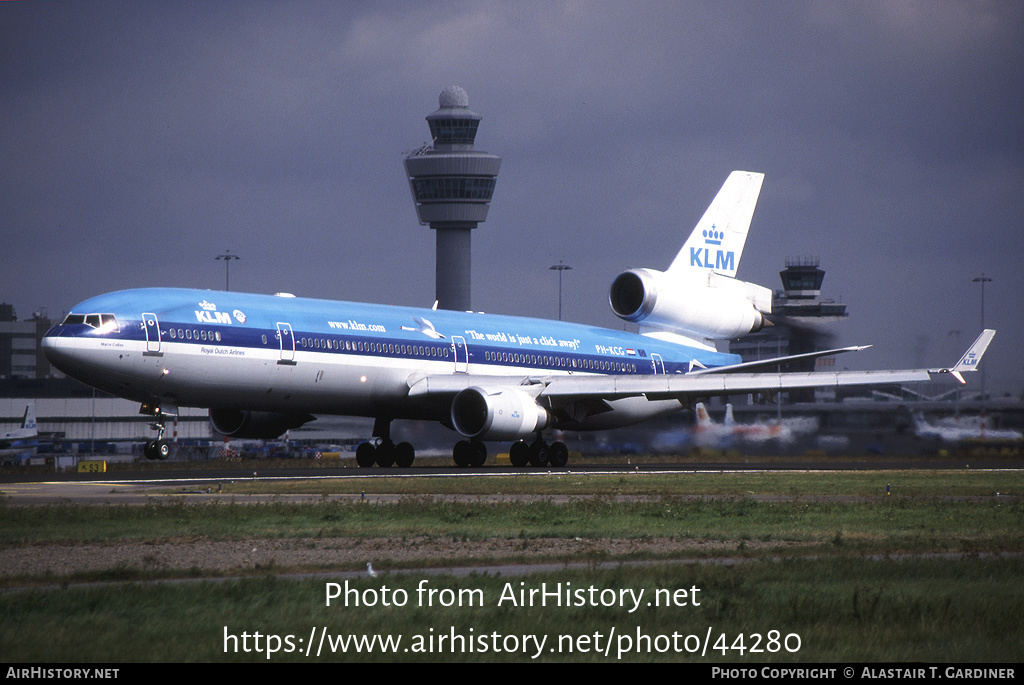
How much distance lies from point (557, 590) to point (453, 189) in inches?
5403

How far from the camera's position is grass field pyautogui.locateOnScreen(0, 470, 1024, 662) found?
35.6 ft

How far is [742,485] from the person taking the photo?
32.3m

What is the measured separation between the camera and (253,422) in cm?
4384

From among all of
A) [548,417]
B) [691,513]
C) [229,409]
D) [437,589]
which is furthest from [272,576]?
[548,417]

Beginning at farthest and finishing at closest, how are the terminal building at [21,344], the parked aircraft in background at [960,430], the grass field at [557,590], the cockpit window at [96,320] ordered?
1. the terminal building at [21,344]
2. the parked aircraft in background at [960,430]
3. the cockpit window at [96,320]
4. the grass field at [557,590]

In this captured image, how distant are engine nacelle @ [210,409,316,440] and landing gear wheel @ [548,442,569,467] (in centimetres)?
857

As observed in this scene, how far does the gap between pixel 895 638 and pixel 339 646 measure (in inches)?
190

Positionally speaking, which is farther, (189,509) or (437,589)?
(189,509)

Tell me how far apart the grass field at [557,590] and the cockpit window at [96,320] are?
11.9 meters

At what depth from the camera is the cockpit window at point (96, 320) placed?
35.3 metres

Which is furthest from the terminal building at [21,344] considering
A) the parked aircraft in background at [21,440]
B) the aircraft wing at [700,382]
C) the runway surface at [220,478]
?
the aircraft wing at [700,382]

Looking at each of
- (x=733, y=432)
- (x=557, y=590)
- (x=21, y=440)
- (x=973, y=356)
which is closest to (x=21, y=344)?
(x=21, y=440)

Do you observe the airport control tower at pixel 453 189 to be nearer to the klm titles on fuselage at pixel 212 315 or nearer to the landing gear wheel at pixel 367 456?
the landing gear wheel at pixel 367 456

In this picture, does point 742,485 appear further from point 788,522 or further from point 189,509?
point 189,509
